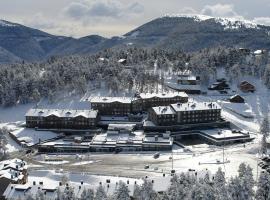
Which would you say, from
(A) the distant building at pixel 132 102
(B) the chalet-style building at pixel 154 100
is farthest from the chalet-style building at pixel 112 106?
(B) the chalet-style building at pixel 154 100

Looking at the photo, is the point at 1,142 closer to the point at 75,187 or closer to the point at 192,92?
the point at 75,187

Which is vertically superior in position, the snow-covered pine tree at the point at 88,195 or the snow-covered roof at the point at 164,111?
the snow-covered roof at the point at 164,111

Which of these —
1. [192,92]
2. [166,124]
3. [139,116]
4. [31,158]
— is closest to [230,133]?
[166,124]

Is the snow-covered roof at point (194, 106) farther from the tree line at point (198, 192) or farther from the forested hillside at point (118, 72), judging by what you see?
the tree line at point (198, 192)

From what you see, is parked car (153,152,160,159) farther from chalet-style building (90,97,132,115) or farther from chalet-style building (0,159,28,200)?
chalet-style building (90,97,132,115)

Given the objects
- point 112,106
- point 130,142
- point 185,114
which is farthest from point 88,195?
point 112,106

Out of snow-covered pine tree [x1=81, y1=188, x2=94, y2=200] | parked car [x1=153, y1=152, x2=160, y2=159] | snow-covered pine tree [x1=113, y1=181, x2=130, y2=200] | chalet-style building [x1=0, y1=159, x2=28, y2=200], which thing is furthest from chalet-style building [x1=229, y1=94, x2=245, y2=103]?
snow-covered pine tree [x1=81, y1=188, x2=94, y2=200]
